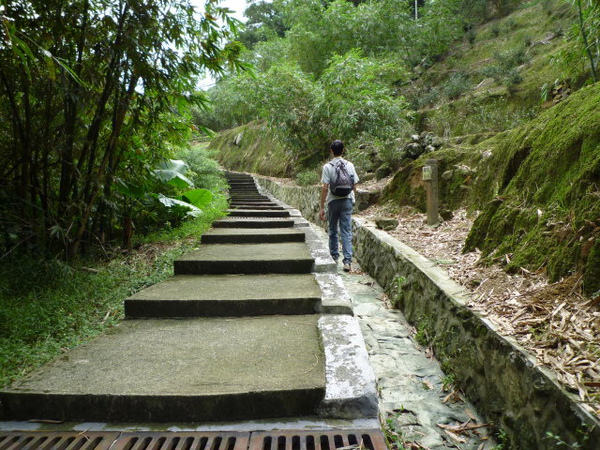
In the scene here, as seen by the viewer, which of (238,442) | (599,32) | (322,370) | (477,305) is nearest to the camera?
(238,442)

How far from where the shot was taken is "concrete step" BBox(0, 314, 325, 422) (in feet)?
6.18

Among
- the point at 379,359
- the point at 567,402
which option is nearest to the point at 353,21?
the point at 379,359

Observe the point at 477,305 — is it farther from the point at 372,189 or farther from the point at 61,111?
the point at 372,189

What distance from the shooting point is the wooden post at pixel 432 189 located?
207 inches

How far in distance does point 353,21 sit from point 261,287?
13.4 m

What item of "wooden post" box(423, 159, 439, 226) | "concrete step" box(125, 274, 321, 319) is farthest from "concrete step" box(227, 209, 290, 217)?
"concrete step" box(125, 274, 321, 319)

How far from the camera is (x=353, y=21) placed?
45.3ft

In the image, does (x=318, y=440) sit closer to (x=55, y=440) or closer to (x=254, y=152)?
(x=55, y=440)

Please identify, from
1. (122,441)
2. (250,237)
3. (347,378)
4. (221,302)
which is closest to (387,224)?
(250,237)

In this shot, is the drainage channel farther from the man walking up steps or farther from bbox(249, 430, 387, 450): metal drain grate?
the man walking up steps

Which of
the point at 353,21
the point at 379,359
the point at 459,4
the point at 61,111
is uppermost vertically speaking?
the point at 459,4

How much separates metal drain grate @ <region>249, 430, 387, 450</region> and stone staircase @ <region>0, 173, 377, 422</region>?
0.12m

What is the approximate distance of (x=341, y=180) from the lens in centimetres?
495

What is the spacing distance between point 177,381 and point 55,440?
59 cm
